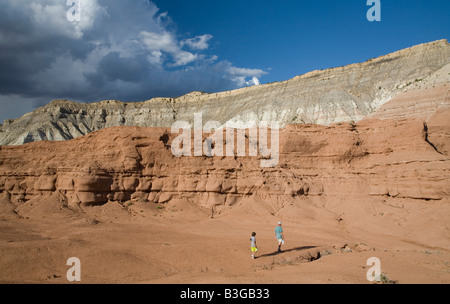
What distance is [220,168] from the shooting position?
22.1 metres

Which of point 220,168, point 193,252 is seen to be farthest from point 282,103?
point 193,252

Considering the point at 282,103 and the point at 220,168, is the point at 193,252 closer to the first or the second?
the point at 220,168

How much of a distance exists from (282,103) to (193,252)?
5586 centimetres

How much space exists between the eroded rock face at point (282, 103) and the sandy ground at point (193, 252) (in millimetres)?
35812

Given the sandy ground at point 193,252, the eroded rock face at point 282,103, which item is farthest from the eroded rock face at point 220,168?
the eroded rock face at point 282,103

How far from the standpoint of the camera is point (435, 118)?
2525 cm

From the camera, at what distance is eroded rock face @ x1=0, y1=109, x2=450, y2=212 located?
66.1 feet

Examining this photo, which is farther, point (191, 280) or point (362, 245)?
point (362, 245)

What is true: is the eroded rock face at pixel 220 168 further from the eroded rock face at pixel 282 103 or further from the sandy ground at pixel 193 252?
the eroded rock face at pixel 282 103

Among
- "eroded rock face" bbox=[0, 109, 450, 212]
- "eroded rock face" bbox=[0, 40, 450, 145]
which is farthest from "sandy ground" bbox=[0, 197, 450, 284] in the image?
"eroded rock face" bbox=[0, 40, 450, 145]

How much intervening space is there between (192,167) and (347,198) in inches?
429

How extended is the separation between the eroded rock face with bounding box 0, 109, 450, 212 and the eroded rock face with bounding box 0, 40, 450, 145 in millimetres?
25353
